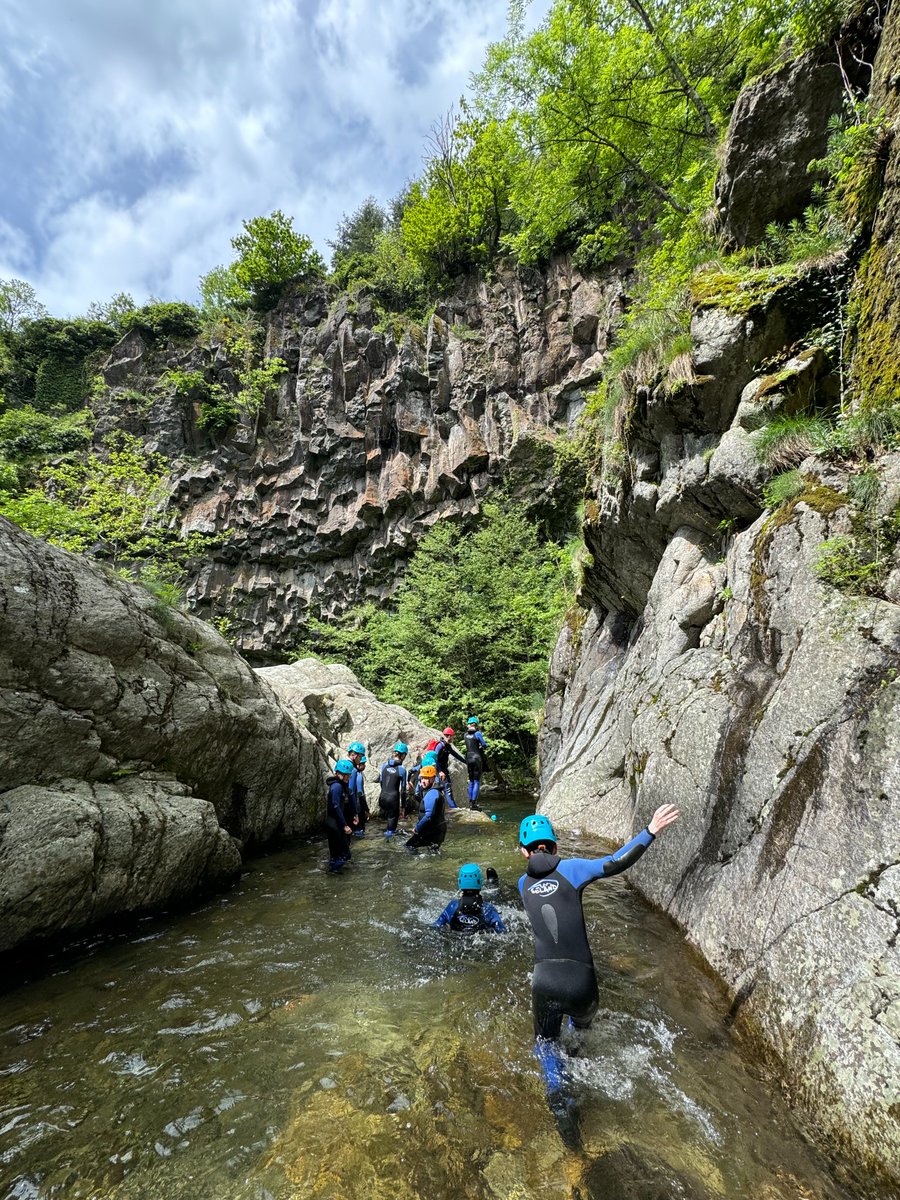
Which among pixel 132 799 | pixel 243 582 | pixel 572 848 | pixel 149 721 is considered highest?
pixel 243 582

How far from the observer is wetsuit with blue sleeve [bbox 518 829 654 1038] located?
3.77m

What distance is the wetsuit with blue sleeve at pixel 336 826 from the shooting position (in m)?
8.91

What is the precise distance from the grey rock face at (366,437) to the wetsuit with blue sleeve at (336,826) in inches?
863

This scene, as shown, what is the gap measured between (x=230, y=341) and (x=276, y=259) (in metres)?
7.66

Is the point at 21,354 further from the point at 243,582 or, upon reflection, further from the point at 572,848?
the point at 572,848

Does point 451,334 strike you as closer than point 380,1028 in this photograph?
No

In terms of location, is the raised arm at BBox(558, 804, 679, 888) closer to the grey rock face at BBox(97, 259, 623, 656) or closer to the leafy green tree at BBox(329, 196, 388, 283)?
the grey rock face at BBox(97, 259, 623, 656)

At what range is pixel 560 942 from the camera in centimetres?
390

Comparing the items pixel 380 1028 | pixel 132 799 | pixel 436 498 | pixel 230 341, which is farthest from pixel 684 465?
pixel 230 341

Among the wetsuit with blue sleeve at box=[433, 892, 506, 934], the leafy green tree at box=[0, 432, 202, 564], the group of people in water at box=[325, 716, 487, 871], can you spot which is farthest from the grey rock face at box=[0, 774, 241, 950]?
the leafy green tree at box=[0, 432, 202, 564]

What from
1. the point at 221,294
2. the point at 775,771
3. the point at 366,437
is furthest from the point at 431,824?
the point at 221,294

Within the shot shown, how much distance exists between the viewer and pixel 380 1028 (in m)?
4.25

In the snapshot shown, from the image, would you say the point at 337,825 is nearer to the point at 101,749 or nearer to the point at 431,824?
the point at 431,824

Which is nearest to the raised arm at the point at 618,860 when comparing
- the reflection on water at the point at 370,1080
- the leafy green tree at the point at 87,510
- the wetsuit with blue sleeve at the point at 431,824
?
the reflection on water at the point at 370,1080
